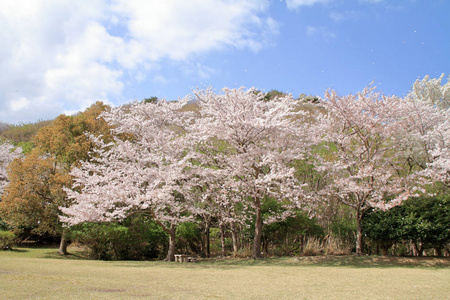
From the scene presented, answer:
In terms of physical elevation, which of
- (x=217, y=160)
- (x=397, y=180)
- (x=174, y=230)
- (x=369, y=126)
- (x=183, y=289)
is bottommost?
(x=183, y=289)

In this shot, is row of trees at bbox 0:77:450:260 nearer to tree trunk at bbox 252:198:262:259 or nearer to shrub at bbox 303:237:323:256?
tree trunk at bbox 252:198:262:259

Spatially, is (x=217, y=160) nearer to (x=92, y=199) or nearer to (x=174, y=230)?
(x=174, y=230)

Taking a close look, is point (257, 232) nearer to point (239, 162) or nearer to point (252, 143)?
point (239, 162)

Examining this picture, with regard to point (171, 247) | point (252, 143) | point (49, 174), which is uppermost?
point (252, 143)

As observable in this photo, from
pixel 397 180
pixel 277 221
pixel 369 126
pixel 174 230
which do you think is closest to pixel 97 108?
pixel 174 230

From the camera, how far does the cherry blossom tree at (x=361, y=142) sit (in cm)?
1108

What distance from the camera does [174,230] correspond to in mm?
12289

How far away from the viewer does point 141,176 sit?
1162 centimetres

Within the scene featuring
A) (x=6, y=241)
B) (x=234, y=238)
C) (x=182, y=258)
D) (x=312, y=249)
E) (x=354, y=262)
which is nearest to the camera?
(x=354, y=262)

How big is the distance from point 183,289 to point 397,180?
8442mm

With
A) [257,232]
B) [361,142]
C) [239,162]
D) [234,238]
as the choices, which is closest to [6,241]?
[234,238]

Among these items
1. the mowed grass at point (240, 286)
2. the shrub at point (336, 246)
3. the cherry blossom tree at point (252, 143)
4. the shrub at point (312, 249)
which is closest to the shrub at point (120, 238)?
the cherry blossom tree at point (252, 143)

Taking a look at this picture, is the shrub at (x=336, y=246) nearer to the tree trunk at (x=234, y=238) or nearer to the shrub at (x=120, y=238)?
the tree trunk at (x=234, y=238)

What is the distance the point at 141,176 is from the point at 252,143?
4244 mm
